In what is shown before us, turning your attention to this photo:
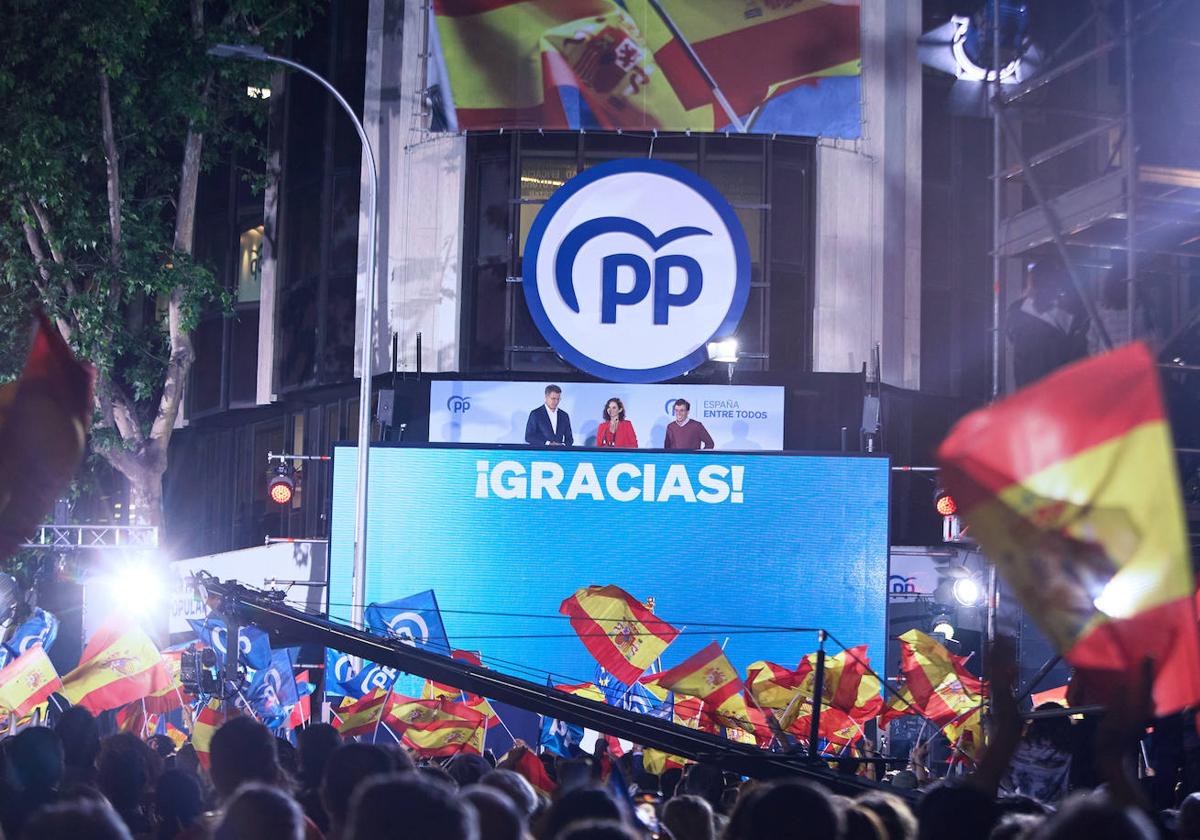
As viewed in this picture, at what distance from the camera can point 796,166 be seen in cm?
2639

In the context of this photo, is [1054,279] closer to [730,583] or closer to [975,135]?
[730,583]

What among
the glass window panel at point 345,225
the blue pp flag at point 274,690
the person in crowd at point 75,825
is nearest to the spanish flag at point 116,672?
the blue pp flag at point 274,690

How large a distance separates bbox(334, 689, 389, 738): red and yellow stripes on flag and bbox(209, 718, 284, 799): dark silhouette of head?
10.2m

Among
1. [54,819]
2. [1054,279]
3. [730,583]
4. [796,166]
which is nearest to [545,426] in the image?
[730,583]

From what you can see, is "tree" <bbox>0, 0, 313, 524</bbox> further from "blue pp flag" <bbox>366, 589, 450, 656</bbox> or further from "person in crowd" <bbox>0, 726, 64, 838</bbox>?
"person in crowd" <bbox>0, 726, 64, 838</bbox>

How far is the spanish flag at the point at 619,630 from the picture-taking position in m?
18.9

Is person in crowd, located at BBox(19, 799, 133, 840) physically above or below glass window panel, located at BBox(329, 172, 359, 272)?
below

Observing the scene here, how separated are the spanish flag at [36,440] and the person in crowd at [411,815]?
2.98 metres

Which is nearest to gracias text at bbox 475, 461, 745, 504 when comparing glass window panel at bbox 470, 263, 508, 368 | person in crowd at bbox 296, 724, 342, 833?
glass window panel at bbox 470, 263, 508, 368

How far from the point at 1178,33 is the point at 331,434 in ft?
63.4

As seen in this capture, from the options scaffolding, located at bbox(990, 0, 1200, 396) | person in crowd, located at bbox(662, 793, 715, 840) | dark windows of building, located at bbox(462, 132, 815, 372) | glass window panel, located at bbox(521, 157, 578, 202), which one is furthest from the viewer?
glass window panel, located at bbox(521, 157, 578, 202)

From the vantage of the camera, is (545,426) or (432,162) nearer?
(545,426)

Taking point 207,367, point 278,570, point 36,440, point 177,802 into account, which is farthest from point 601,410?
point 36,440

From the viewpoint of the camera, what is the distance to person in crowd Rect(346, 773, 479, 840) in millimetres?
→ 3611
